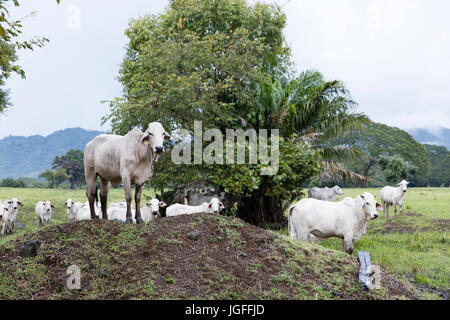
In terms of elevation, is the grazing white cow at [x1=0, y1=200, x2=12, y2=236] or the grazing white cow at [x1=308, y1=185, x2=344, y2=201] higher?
the grazing white cow at [x1=308, y1=185, x2=344, y2=201]

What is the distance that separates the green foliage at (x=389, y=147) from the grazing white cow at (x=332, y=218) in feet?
161

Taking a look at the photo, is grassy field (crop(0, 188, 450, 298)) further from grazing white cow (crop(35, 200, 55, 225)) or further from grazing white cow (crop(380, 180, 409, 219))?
grazing white cow (crop(35, 200, 55, 225))

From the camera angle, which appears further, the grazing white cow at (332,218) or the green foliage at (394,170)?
the green foliage at (394,170)

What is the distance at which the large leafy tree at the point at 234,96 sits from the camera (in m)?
14.3

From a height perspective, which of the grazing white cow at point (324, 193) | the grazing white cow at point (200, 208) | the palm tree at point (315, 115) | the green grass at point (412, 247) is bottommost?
the green grass at point (412, 247)

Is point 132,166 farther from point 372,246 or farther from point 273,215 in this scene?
point 273,215

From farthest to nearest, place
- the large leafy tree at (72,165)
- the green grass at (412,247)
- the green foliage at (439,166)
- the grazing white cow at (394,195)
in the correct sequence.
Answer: the green foliage at (439,166)
the large leafy tree at (72,165)
the grazing white cow at (394,195)
the green grass at (412,247)

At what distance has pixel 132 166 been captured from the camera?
826 cm

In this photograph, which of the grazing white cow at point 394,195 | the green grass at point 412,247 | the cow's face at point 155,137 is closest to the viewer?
the cow's face at point 155,137

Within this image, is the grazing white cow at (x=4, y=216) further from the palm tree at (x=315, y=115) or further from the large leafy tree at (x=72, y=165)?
the large leafy tree at (x=72, y=165)

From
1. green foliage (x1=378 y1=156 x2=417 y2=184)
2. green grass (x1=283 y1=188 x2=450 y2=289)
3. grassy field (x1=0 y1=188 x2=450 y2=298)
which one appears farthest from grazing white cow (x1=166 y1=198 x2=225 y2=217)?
green foliage (x1=378 y1=156 x2=417 y2=184)

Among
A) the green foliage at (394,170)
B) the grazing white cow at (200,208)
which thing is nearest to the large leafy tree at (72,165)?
the green foliage at (394,170)

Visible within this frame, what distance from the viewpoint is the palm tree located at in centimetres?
1670

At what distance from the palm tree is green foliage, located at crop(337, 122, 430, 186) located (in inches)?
1640
